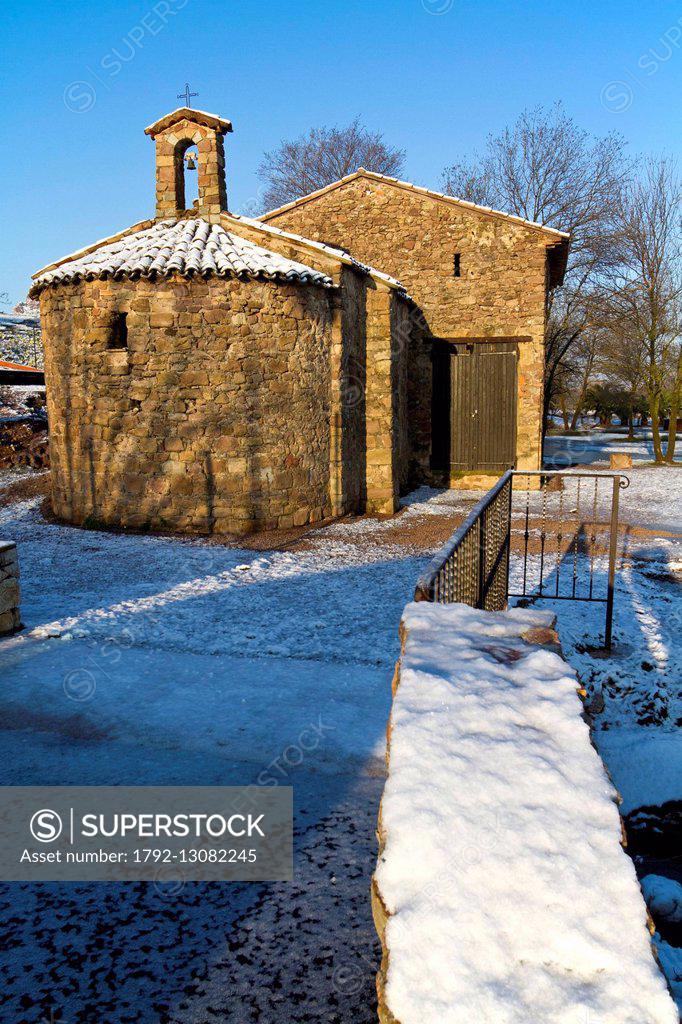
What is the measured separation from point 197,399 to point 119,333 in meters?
1.64

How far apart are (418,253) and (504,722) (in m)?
13.4

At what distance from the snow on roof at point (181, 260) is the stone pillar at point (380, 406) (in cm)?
154

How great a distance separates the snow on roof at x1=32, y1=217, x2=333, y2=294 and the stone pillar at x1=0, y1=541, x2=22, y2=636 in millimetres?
5129

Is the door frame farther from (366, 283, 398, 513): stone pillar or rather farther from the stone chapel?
(366, 283, 398, 513): stone pillar

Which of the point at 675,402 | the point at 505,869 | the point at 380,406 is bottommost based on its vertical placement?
the point at 505,869

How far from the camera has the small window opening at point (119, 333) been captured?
10.0 m

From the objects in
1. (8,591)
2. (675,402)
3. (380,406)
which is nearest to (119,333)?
(380,406)

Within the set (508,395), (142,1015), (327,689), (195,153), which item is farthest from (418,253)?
(142,1015)

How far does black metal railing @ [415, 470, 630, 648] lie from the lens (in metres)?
3.68

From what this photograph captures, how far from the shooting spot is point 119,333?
10117 mm

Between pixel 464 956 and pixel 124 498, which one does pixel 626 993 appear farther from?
pixel 124 498

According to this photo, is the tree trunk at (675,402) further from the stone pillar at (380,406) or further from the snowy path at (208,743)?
the snowy path at (208,743)

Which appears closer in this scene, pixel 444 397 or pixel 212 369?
pixel 212 369

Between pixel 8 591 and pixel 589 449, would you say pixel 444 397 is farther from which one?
pixel 589 449
